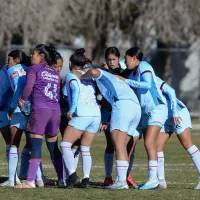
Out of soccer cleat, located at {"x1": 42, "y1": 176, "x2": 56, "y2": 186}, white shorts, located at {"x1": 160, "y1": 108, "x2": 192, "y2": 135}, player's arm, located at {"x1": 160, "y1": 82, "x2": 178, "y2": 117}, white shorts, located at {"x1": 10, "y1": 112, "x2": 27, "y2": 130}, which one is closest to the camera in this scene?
player's arm, located at {"x1": 160, "y1": 82, "x2": 178, "y2": 117}

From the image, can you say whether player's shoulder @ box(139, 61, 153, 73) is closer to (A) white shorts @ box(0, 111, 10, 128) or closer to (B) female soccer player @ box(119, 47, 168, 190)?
(B) female soccer player @ box(119, 47, 168, 190)

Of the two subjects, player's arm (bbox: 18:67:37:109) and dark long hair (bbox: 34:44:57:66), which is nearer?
player's arm (bbox: 18:67:37:109)

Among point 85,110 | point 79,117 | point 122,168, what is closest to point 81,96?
point 85,110

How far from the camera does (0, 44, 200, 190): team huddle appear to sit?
11531mm

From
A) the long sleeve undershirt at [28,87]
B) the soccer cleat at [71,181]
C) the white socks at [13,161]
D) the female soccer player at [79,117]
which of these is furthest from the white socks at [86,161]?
the long sleeve undershirt at [28,87]

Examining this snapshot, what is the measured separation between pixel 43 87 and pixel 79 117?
66cm

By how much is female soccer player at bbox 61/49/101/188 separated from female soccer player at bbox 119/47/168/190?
2.07ft

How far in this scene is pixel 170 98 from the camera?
11.9 metres

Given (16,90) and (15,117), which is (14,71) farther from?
(15,117)

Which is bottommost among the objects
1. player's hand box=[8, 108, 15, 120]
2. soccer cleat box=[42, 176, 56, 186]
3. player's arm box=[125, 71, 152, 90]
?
soccer cleat box=[42, 176, 56, 186]

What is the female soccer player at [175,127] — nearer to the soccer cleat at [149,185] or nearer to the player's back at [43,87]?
the soccer cleat at [149,185]

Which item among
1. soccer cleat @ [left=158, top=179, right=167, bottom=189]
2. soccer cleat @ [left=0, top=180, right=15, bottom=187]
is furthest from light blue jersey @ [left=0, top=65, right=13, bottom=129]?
soccer cleat @ [left=158, top=179, right=167, bottom=189]

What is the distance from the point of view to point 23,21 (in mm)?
28547

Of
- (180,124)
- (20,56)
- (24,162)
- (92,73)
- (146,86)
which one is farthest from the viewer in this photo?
(24,162)
